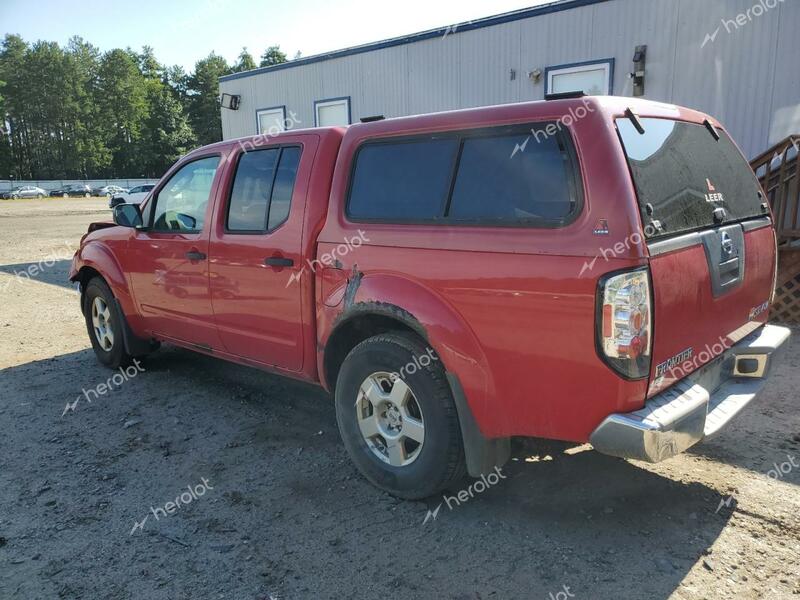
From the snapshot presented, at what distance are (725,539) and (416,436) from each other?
156cm

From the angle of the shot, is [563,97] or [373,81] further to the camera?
[373,81]

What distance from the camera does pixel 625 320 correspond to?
7.82 feet

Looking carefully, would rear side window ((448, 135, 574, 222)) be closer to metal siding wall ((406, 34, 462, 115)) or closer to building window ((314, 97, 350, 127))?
metal siding wall ((406, 34, 462, 115))

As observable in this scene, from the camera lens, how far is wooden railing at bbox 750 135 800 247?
21.8 ft

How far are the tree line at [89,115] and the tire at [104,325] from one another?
72.4 m

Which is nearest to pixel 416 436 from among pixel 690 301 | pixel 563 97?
pixel 690 301

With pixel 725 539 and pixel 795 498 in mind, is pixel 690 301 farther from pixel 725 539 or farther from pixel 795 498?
pixel 795 498

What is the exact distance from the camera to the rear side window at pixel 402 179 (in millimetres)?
3057

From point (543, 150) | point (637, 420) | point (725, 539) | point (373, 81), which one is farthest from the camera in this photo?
point (373, 81)

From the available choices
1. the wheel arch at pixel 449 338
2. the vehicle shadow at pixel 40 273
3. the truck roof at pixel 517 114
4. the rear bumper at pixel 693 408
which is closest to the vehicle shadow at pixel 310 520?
the wheel arch at pixel 449 338

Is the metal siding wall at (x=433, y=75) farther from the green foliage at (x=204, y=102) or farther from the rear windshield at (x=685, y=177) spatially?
the green foliage at (x=204, y=102)

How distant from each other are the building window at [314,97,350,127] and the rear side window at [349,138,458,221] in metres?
9.31

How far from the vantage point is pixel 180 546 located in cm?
290

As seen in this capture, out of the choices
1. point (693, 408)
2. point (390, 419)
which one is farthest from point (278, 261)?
point (693, 408)
